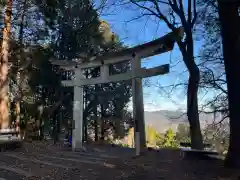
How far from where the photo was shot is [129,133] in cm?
1627

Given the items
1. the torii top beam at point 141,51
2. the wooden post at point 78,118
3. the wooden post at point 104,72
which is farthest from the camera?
the wooden post at point 78,118

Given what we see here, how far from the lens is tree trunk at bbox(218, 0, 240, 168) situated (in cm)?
504

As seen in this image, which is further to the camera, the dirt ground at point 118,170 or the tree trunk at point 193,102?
the tree trunk at point 193,102

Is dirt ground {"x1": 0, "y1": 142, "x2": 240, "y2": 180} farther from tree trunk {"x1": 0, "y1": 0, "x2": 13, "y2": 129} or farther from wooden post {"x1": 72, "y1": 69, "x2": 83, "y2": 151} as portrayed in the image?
tree trunk {"x1": 0, "y1": 0, "x2": 13, "y2": 129}

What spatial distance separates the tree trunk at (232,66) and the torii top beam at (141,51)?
1.78 m

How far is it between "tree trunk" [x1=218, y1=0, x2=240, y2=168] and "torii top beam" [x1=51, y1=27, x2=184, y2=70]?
5.84 feet

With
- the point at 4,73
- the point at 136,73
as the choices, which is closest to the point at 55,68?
the point at 4,73

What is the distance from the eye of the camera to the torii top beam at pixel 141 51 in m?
7.11

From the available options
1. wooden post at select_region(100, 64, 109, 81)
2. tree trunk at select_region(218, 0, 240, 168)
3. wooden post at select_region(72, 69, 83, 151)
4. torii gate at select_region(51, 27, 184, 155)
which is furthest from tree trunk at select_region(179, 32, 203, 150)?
wooden post at select_region(72, 69, 83, 151)

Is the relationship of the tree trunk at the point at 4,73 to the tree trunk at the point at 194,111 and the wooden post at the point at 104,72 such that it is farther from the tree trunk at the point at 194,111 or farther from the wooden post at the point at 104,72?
the tree trunk at the point at 194,111

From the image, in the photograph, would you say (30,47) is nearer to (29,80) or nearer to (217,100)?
(29,80)

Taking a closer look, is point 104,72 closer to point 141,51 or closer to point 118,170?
point 141,51

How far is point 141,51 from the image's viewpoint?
25.9 feet

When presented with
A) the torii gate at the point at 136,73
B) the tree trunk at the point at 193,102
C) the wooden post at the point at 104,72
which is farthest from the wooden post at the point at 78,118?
the tree trunk at the point at 193,102
